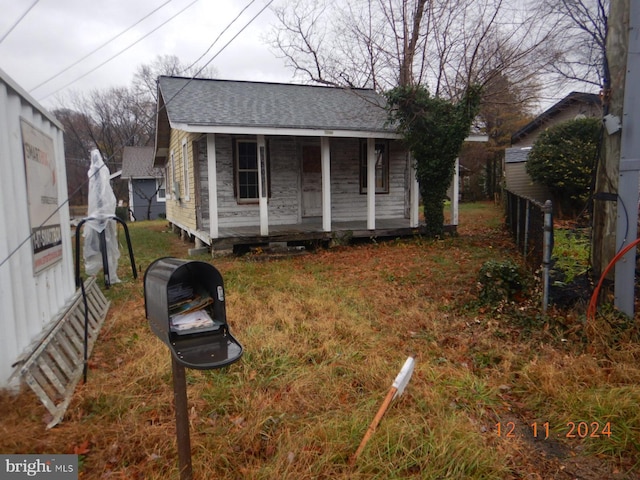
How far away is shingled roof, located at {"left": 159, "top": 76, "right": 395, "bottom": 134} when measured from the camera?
918cm

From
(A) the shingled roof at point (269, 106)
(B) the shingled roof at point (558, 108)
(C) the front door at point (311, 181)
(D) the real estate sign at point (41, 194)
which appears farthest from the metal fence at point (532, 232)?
(B) the shingled roof at point (558, 108)

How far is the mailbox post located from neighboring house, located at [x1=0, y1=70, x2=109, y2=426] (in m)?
1.03

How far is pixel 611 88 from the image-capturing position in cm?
404

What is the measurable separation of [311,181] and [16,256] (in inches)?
354

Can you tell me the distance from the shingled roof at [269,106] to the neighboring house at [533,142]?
309 inches

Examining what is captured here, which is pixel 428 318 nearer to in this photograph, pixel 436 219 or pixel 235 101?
pixel 436 219

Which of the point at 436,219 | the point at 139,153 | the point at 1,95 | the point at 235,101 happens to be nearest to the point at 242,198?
the point at 235,101

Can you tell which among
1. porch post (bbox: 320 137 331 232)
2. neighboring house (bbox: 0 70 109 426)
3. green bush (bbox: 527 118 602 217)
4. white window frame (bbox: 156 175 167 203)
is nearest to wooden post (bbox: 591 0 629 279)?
neighboring house (bbox: 0 70 109 426)

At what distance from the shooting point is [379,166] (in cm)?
1219

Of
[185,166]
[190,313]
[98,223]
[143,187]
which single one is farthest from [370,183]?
[143,187]
